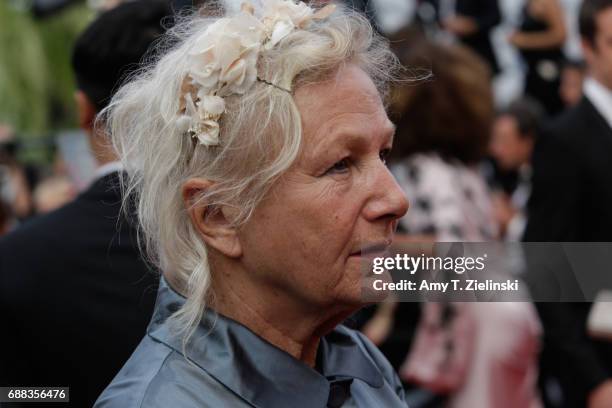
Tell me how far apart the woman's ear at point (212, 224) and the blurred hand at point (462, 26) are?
285 inches

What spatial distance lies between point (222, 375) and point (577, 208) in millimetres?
2454

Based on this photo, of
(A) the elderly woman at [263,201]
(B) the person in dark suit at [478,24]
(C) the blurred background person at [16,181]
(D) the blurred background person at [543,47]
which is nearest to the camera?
(A) the elderly woman at [263,201]

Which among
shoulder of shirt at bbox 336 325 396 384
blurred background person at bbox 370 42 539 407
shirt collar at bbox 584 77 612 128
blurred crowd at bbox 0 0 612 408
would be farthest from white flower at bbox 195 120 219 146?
shirt collar at bbox 584 77 612 128

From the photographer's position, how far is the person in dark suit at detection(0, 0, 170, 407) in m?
2.90

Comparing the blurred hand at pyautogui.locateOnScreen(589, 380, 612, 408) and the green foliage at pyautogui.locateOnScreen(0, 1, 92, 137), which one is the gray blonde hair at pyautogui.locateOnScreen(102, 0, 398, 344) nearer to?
the blurred hand at pyautogui.locateOnScreen(589, 380, 612, 408)

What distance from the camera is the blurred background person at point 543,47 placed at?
832 cm

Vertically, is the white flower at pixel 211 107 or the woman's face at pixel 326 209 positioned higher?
the white flower at pixel 211 107

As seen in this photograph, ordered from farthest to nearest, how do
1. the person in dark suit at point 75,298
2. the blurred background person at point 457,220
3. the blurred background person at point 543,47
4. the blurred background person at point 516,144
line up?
the blurred background person at point 543,47
the blurred background person at point 516,144
the blurred background person at point 457,220
the person in dark suit at point 75,298

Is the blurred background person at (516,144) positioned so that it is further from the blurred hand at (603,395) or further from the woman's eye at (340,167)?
the woman's eye at (340,167)

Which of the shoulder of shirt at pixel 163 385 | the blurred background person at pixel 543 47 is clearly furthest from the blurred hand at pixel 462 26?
the shoulder of shirt at pixel 163 385

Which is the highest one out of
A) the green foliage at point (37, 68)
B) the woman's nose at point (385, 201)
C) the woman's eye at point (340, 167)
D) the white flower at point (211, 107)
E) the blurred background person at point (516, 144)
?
the white flower at point (211, 107)

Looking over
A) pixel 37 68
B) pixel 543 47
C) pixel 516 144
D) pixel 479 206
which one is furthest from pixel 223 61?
pixel 37 68

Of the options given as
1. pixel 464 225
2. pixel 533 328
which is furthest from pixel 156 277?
pixel 533 328

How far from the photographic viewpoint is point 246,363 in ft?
6.41
